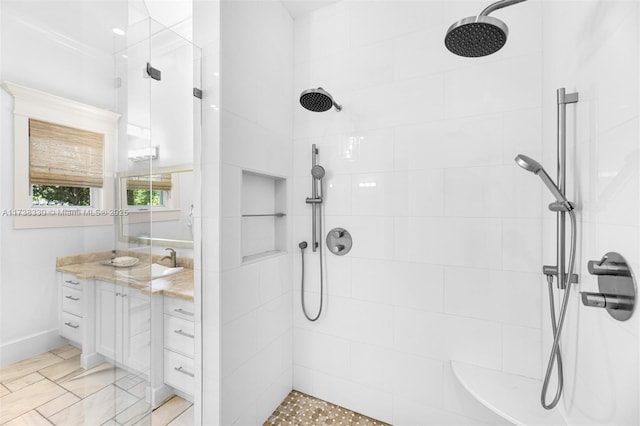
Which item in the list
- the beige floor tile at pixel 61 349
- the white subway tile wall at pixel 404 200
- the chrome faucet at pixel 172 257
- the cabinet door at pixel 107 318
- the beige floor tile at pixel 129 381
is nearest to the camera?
the beige floor tile at pixel 61 349

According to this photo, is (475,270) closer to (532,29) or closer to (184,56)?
(532,29)

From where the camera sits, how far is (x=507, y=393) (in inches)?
48.6

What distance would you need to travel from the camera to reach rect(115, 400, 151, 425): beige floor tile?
1.15m

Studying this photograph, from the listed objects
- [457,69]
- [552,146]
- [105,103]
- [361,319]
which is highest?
[457,69]

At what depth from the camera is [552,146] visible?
120cm

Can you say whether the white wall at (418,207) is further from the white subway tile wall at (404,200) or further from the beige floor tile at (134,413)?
the beige floor tile at (134,413)

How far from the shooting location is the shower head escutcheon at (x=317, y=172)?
170 centimetres

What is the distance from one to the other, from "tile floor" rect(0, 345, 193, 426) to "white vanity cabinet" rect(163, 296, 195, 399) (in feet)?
1.17

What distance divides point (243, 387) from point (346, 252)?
92 centimetres

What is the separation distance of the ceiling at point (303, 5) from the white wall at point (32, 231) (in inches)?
47.0

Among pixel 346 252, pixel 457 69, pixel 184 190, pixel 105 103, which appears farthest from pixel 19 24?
pixel 457 69

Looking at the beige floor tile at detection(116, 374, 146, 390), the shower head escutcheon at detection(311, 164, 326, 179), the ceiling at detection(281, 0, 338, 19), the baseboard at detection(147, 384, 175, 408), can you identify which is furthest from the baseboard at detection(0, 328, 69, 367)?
the ceiling at detection(281, 0, 338, 19)

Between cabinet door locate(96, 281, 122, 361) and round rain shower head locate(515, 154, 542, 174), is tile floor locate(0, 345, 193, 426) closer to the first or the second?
cabinet door locate(96, 281, 122, 361)

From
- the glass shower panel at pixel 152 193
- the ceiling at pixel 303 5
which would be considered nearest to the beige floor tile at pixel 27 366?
the glass shower panel at pixel 152 193
